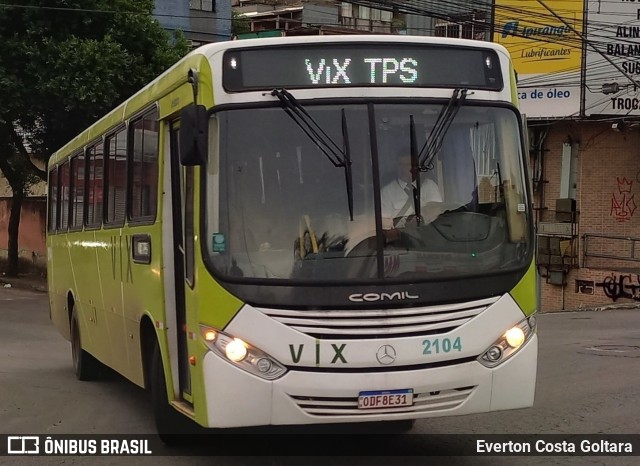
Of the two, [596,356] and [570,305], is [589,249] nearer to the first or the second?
[570,305]

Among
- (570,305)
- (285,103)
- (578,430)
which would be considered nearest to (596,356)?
(578,430)

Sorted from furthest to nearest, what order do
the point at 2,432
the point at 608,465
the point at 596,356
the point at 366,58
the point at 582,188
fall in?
1. the point at 582,188
2. the point at 596,356
3. the point at 2,432
4. the point at 608,465
5. the point at 366,58

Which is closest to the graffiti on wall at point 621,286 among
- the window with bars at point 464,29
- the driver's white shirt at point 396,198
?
the window with bars at point 464,29

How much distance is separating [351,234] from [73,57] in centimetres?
1931

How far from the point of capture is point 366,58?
6.01 m

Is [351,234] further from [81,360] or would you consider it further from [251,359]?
[81,360]

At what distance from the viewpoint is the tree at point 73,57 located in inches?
918

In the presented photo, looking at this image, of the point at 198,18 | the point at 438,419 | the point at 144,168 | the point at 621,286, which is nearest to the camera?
the point at 144,168

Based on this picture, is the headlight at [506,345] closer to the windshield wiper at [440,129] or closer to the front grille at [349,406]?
the front grille at [349,406]

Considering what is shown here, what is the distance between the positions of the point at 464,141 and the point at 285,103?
1228 millimetres

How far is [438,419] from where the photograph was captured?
8125 mm

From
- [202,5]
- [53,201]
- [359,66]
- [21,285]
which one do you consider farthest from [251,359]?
[202,5]

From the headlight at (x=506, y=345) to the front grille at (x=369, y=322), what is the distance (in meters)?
0.31

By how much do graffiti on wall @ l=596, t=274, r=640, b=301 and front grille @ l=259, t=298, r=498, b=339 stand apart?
65.1ft
